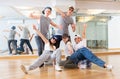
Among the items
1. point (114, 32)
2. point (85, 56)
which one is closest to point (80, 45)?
point (85, 56)

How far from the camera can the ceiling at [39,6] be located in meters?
8.16

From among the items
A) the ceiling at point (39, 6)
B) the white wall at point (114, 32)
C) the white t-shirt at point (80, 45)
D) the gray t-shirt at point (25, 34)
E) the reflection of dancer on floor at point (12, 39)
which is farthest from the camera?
the white wall at point (114, 32)

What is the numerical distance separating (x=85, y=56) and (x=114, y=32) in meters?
8.18

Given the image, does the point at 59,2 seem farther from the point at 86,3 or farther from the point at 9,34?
the point at 9,34

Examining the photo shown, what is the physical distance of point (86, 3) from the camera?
9.01 metres

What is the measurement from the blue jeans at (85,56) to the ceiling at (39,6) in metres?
3.62

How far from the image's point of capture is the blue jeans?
4199 millimetres

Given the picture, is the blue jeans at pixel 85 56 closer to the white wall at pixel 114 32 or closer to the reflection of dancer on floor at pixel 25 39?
the reflection of dancer on floor at pixel 25 39

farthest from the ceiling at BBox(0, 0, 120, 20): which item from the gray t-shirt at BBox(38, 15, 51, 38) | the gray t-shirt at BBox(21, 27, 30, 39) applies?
the gray t-shirt at BBox(38, 15, 51, 38)

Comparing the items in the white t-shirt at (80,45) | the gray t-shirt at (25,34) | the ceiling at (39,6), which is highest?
the ceiling at (39,6)

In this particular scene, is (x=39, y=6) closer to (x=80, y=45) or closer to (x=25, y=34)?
(x=25, y=34)

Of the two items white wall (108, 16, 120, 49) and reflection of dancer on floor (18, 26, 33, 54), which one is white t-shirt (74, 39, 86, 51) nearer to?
reflection of dancer on floor (18, 26, 33, 54)

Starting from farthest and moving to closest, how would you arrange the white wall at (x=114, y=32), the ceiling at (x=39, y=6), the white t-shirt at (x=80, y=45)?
the white wall at (x=114, y=32) < the ceiling at (x=39, y=6) < the white t-shirt at (x=80, y=45)

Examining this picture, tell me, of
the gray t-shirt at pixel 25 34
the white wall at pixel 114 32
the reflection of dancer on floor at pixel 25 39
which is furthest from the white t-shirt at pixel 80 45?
the white wall at pixel 114 32
